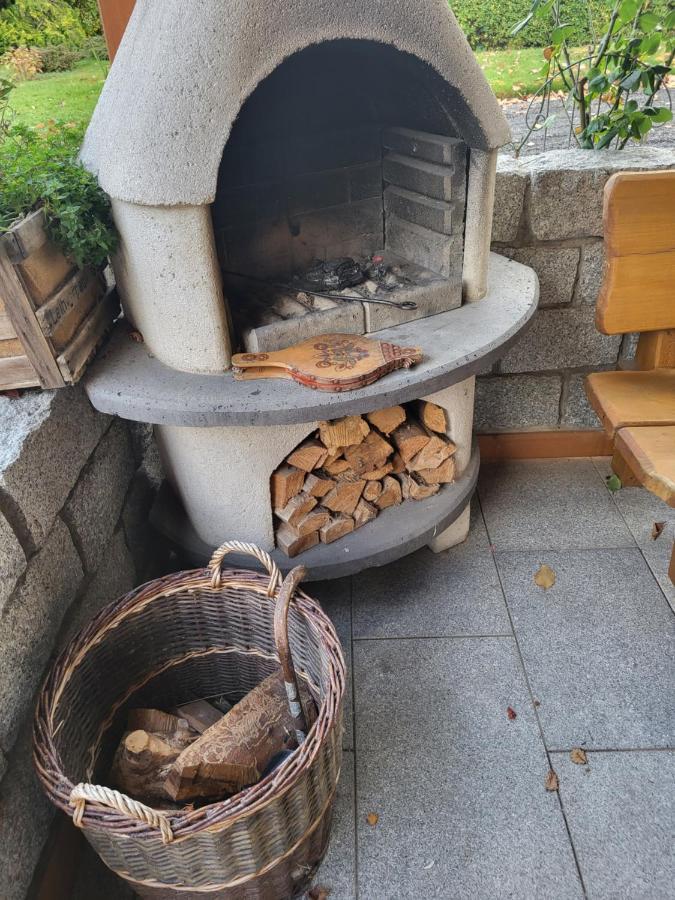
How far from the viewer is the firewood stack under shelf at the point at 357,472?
1.85 m

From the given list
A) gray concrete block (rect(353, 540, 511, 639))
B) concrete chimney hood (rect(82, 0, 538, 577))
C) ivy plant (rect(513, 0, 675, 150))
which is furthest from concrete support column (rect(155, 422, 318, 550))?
ivy plant (rect(513, 0, 675, 150))

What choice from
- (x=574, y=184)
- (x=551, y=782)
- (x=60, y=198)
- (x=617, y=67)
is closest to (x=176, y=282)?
(x=60, y=198)

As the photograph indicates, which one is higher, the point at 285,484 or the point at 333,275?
the point at 333,275

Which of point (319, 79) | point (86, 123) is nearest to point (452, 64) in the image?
point (319, 79)

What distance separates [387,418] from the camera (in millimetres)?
1942

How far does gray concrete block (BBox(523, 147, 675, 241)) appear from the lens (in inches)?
84.1

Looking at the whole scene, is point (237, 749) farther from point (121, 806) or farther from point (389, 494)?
point (389, 494)

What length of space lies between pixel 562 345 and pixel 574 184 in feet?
1.88

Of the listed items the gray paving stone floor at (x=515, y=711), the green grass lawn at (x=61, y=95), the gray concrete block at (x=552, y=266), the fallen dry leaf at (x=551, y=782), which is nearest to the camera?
the gray paving stone floor at (x=515, y=711)

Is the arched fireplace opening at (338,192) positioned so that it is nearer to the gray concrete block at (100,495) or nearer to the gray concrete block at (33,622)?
the gray concrete block at (100,495)

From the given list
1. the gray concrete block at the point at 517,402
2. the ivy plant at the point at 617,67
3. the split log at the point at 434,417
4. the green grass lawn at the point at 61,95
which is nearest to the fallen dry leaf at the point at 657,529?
the gray concrete block at the point at 517,402

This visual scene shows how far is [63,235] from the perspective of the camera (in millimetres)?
1466

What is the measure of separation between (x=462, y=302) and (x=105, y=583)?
1321mm

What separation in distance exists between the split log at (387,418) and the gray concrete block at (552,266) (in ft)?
2.55
